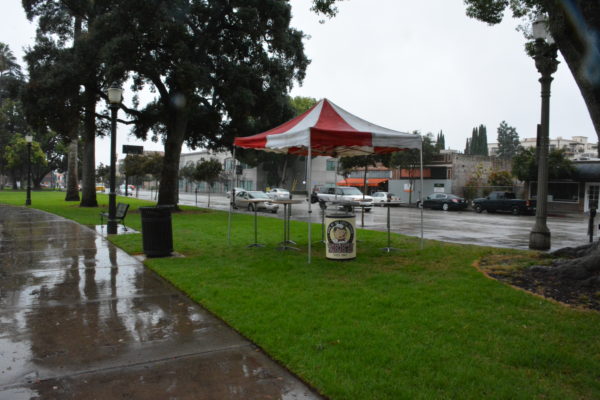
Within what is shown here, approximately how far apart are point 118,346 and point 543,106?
10436 millimetres

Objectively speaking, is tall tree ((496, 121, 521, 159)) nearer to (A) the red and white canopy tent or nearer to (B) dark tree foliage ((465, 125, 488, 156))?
(B) dark tree foliage ((465, 125, 488, 156))

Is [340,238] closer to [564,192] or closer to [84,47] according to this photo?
[84,47]

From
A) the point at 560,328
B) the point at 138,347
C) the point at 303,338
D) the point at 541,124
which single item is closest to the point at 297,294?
the point at 303,338

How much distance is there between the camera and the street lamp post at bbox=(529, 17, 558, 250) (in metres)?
9.87

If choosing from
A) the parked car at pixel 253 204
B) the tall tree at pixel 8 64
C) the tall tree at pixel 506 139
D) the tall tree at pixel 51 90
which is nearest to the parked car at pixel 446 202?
the parked car at pixel 253 204

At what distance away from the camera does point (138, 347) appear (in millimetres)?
4172

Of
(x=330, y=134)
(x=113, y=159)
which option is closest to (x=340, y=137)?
Result: (x=330, y=134)

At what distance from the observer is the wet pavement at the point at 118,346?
11.0 ft

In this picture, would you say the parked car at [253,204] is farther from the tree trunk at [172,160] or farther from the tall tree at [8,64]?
the tall tree at [8,64]

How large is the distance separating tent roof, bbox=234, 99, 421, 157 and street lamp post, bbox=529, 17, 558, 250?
3667 mm

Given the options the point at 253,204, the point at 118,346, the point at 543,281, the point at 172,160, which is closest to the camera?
the point at 118,346

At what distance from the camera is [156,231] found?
8719 millimetres

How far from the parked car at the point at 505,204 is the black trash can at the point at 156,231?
26418mm

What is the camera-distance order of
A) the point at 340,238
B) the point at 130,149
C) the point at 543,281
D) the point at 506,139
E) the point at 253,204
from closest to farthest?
the point at 543,281 → the point at 340,238 → the point at 130,149 → the point at 253,204 → the point at 506,139
